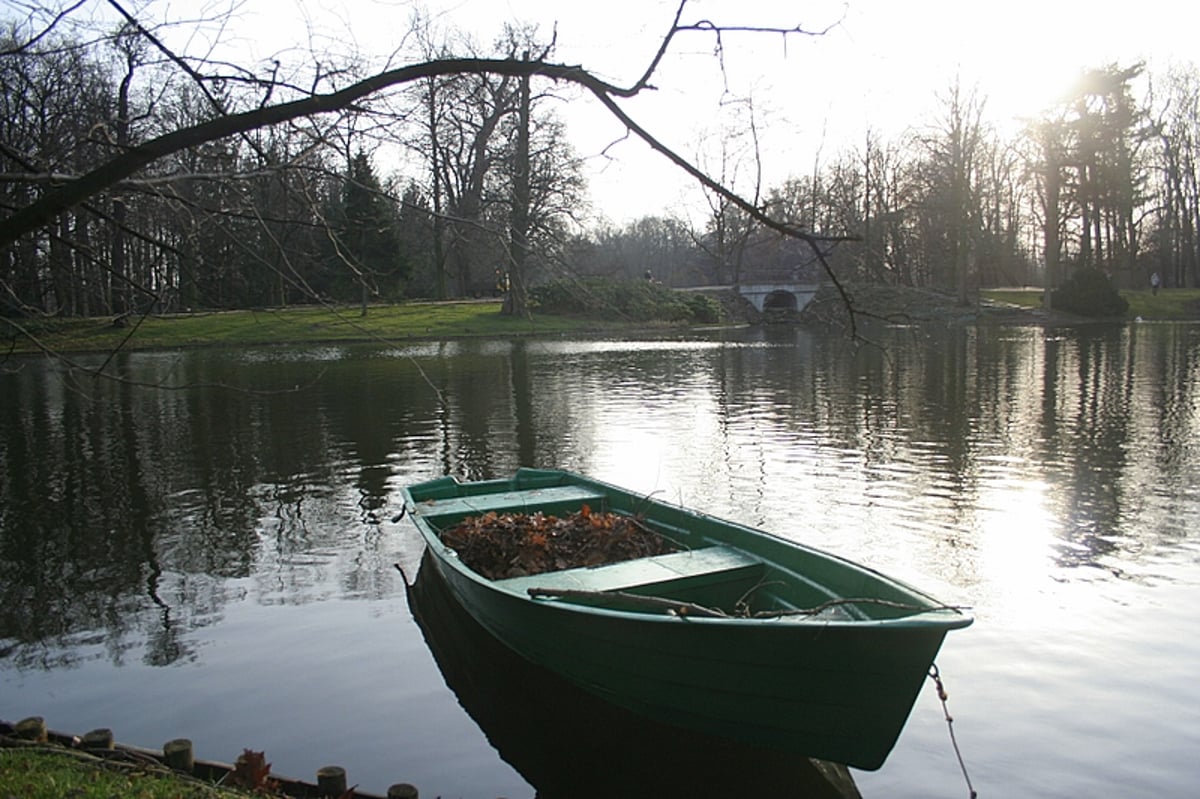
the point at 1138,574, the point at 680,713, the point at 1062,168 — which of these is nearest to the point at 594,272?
the point at 680,713

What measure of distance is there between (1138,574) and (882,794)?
14.5ft

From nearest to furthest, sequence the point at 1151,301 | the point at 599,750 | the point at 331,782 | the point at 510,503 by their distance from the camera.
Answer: the point at 331,782, the point at 599,750, the point at 510,503, the point at 1151,301

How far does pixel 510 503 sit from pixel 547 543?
1788mm

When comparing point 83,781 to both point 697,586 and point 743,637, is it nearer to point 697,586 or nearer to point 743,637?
point 743,637

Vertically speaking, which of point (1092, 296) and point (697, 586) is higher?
point (1092, 296)

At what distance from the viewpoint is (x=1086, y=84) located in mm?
50406

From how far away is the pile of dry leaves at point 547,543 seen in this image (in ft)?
22.7

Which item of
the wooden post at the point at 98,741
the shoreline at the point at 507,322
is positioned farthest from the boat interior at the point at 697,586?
the shoreline at the point at 507,322

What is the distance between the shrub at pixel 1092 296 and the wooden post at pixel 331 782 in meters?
50.4

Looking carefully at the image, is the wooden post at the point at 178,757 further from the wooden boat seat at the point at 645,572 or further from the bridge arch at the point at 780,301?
the bridge arch at the point at 780,301

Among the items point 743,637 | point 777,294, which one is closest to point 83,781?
point 743,637

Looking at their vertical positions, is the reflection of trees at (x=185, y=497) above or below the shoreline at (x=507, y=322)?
below

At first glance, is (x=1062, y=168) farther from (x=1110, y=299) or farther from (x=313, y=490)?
(x=313, y=490)

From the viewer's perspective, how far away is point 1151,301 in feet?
164
